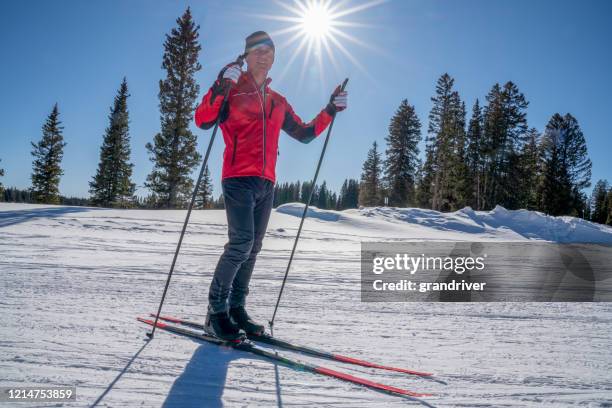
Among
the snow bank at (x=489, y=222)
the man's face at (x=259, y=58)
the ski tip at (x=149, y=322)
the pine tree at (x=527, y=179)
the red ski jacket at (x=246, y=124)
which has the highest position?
the pine tree at (x=527, y=179)

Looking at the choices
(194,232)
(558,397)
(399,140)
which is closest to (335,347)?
(558,397)

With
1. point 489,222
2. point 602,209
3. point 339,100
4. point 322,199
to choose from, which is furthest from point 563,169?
point 322,199

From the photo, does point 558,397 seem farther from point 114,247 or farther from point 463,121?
point 463,121

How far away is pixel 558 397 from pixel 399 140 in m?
35.6

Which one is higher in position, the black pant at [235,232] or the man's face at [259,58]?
the man's face at [259,58]

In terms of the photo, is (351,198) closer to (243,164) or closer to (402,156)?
(402,156)

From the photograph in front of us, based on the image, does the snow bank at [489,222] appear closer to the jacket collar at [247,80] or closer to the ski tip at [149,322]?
the jacket collar at [247,80]

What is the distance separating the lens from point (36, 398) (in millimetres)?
1358

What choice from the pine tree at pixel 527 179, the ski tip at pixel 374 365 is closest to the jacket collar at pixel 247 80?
the ski tip at pixel 374 365

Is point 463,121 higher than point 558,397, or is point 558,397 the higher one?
point 463,121

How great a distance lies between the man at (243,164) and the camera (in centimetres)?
230

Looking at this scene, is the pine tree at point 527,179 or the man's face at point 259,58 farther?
the pine tree at point 527,179

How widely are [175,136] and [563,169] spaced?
34618 mm

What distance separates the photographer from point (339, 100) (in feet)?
9.98
